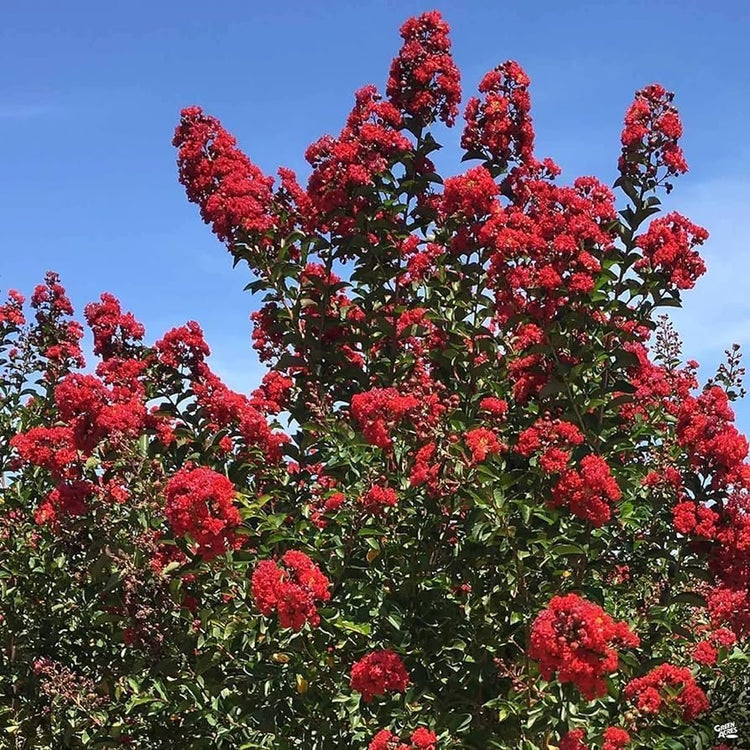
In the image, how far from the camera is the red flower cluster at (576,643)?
430 cm

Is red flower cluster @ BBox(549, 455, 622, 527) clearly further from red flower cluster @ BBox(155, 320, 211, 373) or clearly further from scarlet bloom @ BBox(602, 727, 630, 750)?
red flower cluster @ BBox(155, 320, 211, 373)

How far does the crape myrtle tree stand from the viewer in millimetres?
5363

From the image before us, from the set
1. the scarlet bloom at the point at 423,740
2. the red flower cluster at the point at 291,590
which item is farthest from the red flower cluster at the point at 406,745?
the red flower cluster at the point at 291,590

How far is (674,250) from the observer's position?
6.17 meters

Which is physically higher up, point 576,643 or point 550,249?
point 550,249

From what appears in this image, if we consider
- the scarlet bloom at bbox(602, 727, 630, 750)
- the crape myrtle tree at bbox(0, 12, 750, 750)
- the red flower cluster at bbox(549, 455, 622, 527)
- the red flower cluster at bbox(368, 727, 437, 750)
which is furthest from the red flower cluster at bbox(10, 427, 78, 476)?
the scarlet bloom at bbox(602, 727, 630, 750)

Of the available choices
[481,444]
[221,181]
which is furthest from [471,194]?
[481,444]

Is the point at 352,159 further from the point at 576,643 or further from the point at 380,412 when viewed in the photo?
the point at 576,643

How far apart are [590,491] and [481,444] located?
566 mm

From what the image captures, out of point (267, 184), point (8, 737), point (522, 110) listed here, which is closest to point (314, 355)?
point (267, 184)

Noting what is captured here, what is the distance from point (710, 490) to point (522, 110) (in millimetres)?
3214

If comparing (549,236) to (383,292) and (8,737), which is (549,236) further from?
(8,737)

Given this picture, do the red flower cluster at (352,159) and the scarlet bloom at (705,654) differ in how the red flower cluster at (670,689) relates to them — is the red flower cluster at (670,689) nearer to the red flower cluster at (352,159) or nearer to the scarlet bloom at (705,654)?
the scarlet bloom at (705,654)

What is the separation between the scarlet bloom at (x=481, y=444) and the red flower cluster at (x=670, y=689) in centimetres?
135
